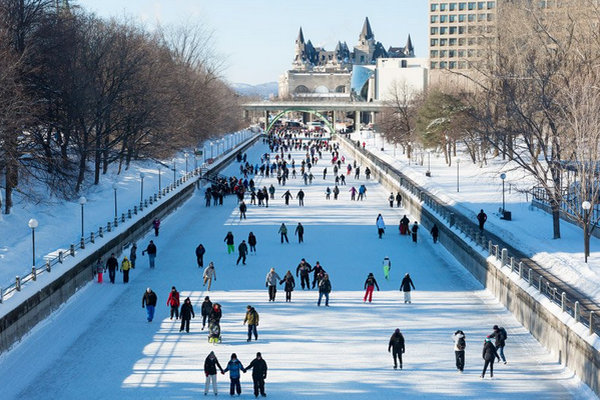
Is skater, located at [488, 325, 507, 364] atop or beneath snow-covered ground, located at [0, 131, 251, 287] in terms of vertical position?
beneath

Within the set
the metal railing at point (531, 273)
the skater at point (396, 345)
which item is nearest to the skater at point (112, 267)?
the metal railing at point (531, 273)

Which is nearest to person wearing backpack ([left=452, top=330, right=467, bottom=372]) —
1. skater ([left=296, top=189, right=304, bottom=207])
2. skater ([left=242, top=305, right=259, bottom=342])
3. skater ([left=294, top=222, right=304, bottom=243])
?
skater ([left=242, top=305, right=259, bottom=342])

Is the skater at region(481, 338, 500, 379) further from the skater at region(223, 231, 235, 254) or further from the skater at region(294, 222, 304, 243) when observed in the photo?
the skater at region(294, 222, 304, 243)

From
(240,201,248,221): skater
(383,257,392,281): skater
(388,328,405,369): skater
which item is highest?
(240,201,248,221): skater

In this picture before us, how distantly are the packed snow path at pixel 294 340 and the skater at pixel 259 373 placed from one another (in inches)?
14.9

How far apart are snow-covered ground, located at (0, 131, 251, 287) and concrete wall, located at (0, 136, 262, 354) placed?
128 centimetres

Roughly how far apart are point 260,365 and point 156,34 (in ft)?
226

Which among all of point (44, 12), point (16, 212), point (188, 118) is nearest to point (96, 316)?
point (16, 212)

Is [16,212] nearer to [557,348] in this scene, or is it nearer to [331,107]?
[557,348]

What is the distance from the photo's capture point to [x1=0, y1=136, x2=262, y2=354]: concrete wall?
18.7 meters

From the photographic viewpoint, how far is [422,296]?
2439 centimetres

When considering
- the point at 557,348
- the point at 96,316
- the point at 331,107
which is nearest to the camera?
the point at 557,348

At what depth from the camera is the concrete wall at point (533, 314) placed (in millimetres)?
16188

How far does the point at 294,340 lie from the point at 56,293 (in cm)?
660
